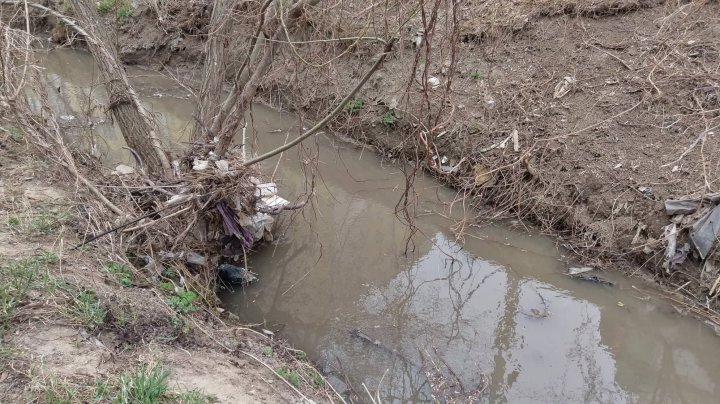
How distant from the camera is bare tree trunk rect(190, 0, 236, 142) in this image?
493 cm

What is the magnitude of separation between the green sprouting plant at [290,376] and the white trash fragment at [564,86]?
466 centimetres

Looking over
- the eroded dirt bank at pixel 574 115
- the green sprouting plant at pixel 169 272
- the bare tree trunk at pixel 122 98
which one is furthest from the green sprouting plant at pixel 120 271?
the eroded dirt bank at pixel 574 115

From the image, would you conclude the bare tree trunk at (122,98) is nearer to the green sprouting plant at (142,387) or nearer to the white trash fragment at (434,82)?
the green sprouting plant at (142,387)

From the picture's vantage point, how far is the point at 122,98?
5.03m

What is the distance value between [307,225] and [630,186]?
321 cm

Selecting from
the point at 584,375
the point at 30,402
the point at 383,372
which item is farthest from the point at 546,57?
the point at 30,402

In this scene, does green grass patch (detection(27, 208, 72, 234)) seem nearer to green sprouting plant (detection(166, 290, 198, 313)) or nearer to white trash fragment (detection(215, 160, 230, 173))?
green sprouting plant (detection(166, 290, 198, 313))

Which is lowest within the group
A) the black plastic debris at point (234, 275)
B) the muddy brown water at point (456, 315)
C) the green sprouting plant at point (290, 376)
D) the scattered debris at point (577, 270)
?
the black plastic debris at point (234, 275)

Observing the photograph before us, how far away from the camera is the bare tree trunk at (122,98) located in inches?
195

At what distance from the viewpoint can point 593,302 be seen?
187 inches

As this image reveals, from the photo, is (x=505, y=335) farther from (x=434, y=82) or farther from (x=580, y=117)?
(x=434, y=82)

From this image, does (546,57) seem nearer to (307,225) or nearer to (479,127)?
(479,127)

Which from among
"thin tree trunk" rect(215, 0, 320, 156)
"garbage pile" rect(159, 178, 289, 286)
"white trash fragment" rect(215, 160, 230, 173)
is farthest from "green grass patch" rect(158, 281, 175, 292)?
"thin tree trunk" rect(215, 0, 320, 156)

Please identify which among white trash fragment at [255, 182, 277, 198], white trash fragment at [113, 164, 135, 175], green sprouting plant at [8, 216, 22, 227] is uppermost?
green sprouting plant at [8, 216, 22, 227]
